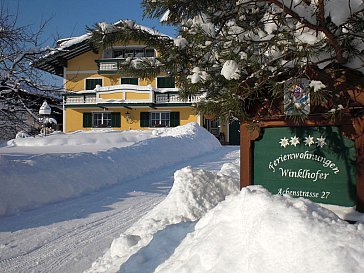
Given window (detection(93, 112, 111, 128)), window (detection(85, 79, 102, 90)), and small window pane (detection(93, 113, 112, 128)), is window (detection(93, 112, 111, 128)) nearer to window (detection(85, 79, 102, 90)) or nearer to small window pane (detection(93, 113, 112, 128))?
small window pane (detection(93, 113, 112, 128))

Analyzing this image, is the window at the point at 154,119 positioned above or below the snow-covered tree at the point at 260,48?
above

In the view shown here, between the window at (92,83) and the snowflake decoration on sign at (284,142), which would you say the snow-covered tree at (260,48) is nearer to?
the snowflake decoration on sign at (284,142)

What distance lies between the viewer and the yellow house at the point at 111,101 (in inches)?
986

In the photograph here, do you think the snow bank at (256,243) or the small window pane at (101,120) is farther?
the small window pane at (101,120)

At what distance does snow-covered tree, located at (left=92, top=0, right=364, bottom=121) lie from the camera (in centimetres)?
203

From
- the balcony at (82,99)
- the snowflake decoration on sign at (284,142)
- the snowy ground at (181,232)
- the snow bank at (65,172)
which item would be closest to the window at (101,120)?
the balcony at (82,99)

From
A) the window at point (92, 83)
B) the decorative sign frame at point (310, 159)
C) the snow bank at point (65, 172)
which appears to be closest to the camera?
the decorative sign frame at point (310, 159)

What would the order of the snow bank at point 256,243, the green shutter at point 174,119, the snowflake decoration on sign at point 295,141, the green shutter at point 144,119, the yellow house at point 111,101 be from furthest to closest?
1. the green shutter at point 144,119
2. the green shutter at point 174,119
3. the yellow house at point 111,101
4. the snowflake decoration on sign at point 295,141
5. the snow bank at point 256,243

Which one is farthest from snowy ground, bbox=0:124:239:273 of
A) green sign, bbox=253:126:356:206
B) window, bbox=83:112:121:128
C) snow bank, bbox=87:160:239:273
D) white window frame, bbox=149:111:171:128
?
window, bbox=83:112:121:128

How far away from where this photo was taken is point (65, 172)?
281 inches

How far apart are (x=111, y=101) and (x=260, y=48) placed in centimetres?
2381

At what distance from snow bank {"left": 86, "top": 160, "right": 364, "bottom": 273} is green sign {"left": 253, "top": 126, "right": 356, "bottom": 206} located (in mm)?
758

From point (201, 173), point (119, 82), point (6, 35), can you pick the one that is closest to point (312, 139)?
point (201, 173)

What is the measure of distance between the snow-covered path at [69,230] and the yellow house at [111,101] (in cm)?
1819
